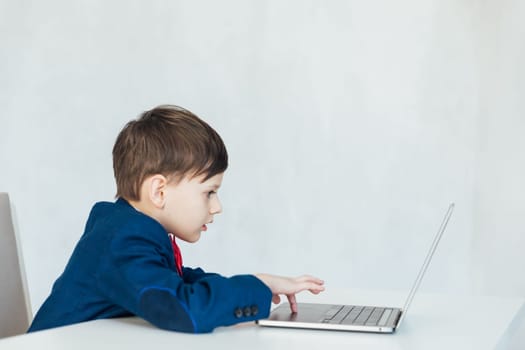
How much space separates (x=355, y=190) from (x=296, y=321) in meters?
2.40

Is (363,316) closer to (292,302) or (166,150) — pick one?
(292,302)

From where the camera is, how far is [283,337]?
103 centimetres

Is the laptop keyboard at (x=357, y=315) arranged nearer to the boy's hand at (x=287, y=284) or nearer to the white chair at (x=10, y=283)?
the boy's hand at (x=287, y=284)

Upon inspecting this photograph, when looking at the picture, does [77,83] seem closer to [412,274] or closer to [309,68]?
[309,68]

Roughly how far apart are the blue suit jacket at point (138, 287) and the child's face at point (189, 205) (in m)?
0.08

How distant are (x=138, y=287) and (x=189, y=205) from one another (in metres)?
0.27

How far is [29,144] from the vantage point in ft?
10.6

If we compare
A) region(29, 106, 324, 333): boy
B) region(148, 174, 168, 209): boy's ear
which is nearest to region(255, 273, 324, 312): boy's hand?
region(29, 106, 324, 333): boy

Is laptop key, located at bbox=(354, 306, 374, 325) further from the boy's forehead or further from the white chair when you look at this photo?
the white chair

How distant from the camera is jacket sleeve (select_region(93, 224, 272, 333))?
1045mm

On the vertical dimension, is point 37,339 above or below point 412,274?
above

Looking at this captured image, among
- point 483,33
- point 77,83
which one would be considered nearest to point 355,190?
point 483,33

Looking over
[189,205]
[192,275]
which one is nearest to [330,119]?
[192,275]

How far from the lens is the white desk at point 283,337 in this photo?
0.96 m
